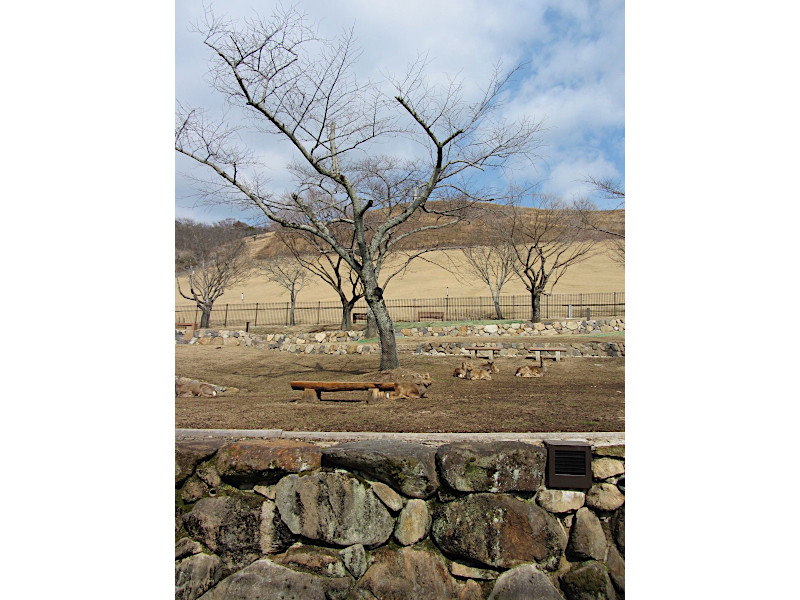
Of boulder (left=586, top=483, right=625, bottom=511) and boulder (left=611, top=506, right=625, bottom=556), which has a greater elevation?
boulder (left=586, top=483, right=625, bottom=511)

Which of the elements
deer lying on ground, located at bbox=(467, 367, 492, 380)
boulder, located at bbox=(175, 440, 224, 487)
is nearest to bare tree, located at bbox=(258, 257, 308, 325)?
deer lying on ground, located at bbox=(467, 367, 492, 380)

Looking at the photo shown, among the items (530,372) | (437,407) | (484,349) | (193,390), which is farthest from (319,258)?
(437,407)

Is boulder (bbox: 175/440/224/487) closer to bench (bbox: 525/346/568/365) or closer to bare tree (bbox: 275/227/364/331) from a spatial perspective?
bench (bbox: 525/346/568/365)

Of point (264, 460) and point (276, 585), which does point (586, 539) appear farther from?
point (264, 460)

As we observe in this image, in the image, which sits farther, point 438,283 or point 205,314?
point 438,283

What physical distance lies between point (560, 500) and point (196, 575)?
2.15 meters

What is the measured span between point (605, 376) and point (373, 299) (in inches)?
145

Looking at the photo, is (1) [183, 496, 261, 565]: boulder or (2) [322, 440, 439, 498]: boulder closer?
(2) [322, 440, 439, 498]: boulder

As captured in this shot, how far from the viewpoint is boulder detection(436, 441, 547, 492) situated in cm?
298

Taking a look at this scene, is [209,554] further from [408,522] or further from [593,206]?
[593,206]

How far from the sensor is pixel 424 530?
303 centimetres

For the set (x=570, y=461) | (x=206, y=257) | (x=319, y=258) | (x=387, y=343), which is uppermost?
(x=206, y=257)

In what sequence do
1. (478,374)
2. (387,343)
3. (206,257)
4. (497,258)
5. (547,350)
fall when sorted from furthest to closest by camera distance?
(497,258)
(206,257)
(547,350)
(387,343)
(478,374)

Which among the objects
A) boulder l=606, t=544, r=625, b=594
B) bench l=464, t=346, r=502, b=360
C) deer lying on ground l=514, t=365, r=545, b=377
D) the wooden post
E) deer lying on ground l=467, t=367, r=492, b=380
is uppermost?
the wooden post
